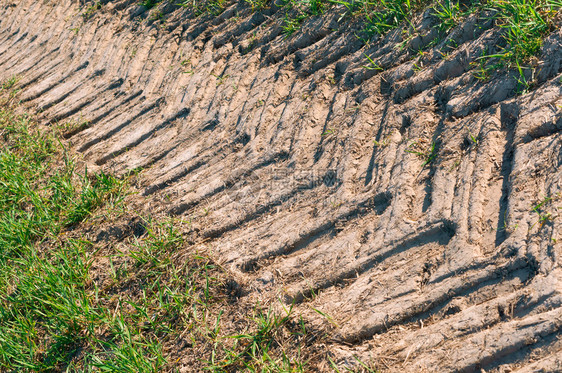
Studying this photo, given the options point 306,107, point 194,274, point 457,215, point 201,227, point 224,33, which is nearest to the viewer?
point 457,215

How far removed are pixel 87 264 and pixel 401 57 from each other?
2.46 metres

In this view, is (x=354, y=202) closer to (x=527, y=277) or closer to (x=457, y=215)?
(x=457, y=215)

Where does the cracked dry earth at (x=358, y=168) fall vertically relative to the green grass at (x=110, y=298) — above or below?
above

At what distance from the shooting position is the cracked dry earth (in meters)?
2.21

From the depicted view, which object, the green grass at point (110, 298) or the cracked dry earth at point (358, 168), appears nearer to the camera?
the cracked dry earth at point (358, 168)

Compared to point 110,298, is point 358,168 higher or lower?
higher

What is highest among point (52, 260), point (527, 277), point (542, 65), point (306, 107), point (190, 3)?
point (190, 3)

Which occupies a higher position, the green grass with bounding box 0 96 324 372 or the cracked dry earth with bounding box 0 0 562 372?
the cracked dry earth with bounding box 0 0 562 372

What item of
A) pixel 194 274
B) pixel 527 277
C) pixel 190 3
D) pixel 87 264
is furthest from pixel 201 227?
pixel 190 3

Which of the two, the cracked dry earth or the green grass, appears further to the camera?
the green grass

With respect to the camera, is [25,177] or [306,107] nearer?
[306,107]

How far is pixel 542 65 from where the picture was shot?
2713mm

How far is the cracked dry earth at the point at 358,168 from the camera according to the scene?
221 centimetres

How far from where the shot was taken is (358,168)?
296 centimetres
